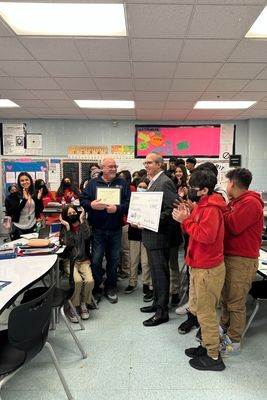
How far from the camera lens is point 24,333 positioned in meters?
1.48

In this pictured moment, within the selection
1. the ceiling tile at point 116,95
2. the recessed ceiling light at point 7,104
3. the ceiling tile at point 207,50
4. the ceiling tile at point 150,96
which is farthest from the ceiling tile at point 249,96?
the recessed ceiling light at point 7,104

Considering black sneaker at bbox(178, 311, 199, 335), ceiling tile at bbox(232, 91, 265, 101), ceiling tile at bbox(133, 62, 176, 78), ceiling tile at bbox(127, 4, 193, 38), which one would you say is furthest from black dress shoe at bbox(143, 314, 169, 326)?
ceiling tile at bbox(232, 91, 265, 101)

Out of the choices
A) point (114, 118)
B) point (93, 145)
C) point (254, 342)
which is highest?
point (114, 118)

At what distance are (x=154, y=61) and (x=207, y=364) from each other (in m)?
3.13

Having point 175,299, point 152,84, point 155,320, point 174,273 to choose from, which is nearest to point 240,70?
point 152,84

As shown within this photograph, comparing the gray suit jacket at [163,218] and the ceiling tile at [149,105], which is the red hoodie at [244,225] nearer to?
the gray suit jacket at [163,218]

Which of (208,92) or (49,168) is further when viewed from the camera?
(49,168)

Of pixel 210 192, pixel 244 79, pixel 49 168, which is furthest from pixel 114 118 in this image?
pixel 210 192

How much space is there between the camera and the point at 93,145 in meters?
6.84

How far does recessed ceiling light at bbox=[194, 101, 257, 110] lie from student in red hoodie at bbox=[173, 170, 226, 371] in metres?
3.59

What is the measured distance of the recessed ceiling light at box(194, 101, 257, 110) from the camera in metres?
5.16

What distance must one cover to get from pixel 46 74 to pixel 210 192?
297cm

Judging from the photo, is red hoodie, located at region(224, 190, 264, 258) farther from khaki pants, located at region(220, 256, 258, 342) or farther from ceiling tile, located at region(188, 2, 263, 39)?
ceiling tile, located at region(188, 2, 263, 39)

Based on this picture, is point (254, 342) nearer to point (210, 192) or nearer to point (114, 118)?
point (210, 192)
